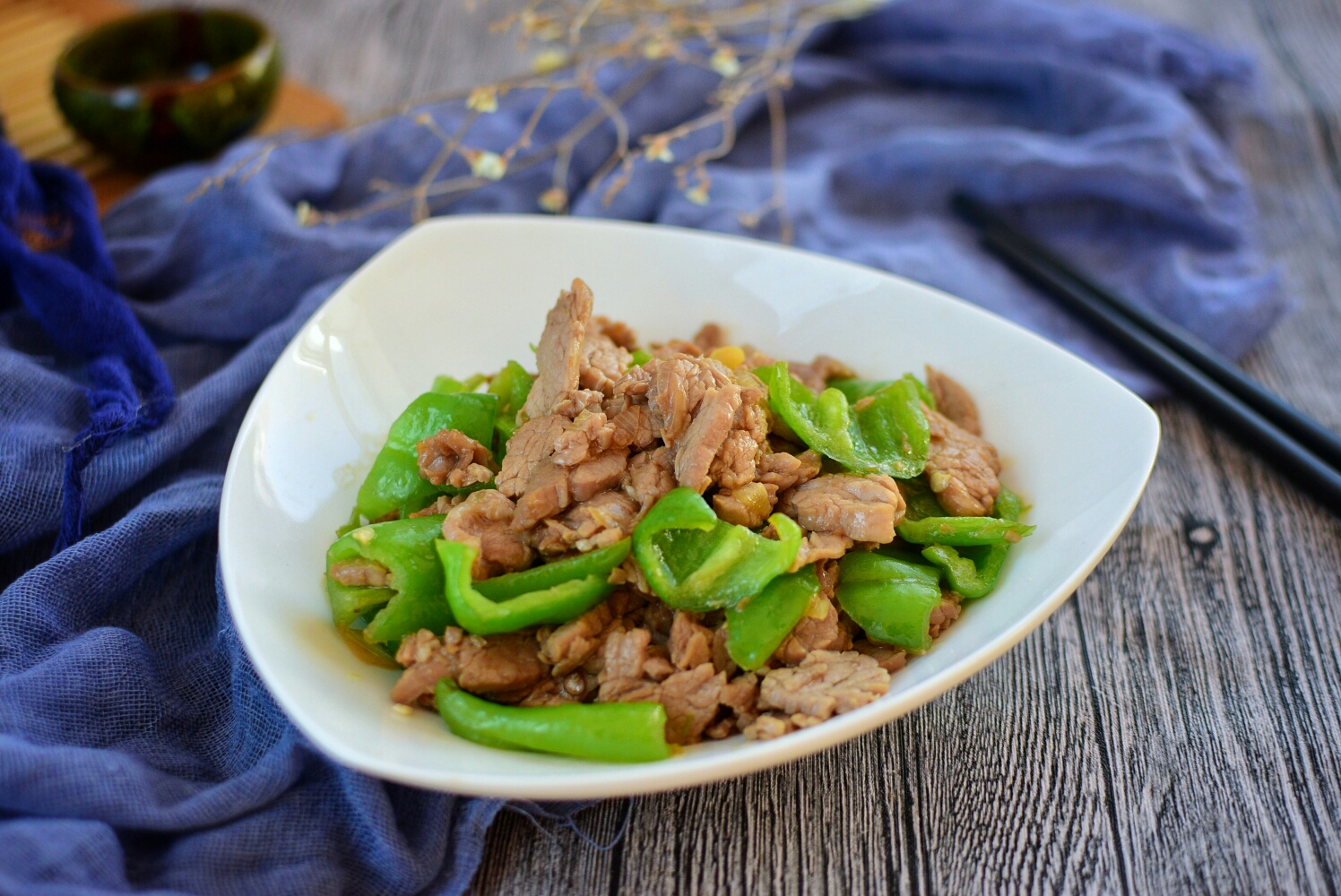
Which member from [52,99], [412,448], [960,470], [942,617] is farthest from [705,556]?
[52,99]

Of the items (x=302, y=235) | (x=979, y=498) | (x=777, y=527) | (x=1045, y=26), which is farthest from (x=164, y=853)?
(x=1045, y=26)

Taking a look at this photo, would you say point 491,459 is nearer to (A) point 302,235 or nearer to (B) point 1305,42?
(A) point 302,235

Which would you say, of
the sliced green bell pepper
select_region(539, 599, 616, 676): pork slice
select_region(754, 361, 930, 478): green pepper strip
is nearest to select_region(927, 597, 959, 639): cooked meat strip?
select_region(754, 361, 930, 478): green pepper strip

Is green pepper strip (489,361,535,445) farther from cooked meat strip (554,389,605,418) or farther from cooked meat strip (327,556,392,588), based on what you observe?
cooked meat strip (327,556,392,588)

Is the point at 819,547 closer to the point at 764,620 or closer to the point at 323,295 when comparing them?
the point at 764,620

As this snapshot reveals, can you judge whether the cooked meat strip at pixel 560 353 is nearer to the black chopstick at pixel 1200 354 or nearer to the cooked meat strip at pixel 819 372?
the cooked meat strip at pixel 819 372

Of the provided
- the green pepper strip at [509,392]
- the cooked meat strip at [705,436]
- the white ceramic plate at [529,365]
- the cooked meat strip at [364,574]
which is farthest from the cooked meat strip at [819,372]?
the cooked meat strip at [364,574]

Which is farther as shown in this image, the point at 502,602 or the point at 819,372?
the point at 819,372
